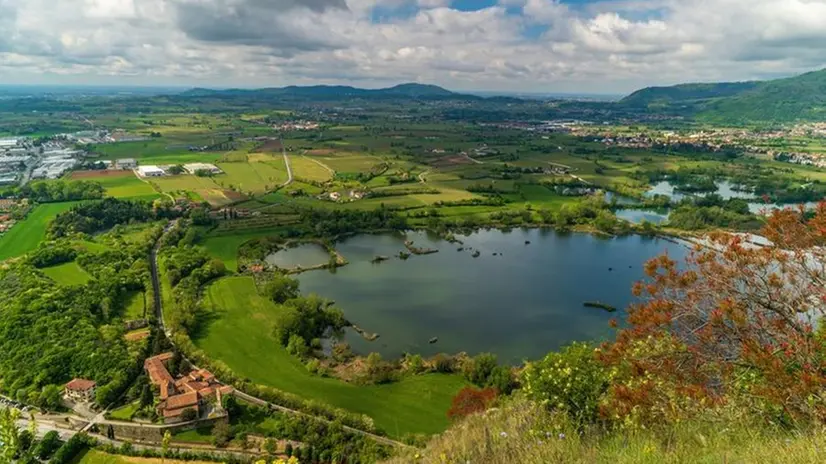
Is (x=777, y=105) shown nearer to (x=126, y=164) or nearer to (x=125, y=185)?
(x=126, y=164)

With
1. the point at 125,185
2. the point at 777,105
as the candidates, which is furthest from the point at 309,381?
the point at 777,105

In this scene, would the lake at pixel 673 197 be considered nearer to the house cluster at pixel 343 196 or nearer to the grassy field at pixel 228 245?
the house cluster at pixel 343 196

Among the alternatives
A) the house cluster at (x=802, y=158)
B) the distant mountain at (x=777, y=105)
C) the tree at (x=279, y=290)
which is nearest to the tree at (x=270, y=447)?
the tree at (x=279, y=290)

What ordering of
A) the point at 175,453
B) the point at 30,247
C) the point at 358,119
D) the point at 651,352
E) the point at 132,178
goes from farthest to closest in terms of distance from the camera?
the point at 358,119 → the point at 132,178 → the point at 30,247 → the point at 175,453 → the point at 651,352

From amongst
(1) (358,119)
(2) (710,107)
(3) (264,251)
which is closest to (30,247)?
(3) (264,251)

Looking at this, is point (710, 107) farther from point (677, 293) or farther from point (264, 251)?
point (677, 293)
